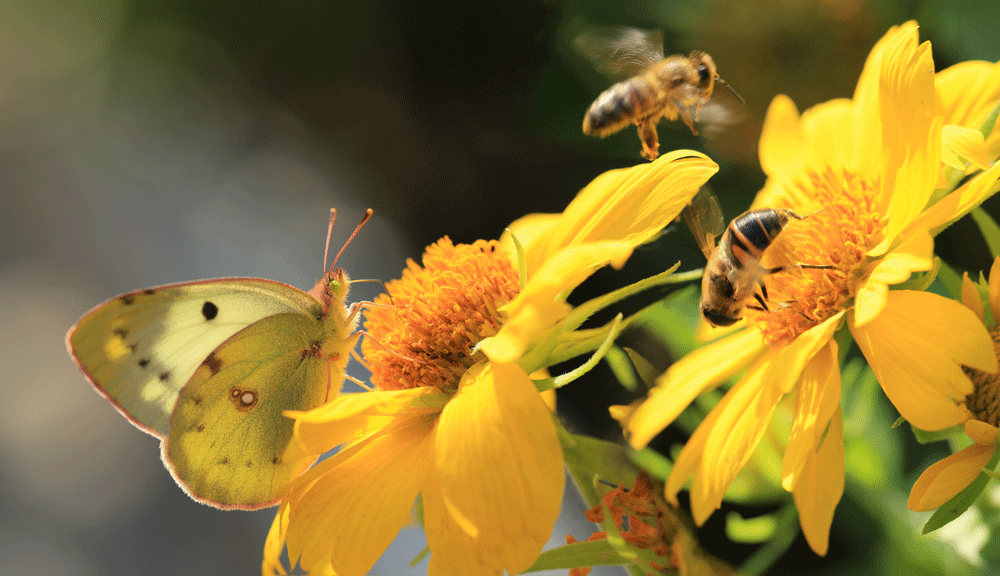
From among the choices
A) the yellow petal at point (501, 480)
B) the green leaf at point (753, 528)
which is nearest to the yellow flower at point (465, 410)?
the yellow petal at point (501, 480)

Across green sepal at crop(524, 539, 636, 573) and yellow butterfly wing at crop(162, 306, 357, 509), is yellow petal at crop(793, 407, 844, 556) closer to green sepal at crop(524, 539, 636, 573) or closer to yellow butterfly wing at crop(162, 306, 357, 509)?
green sepal at crop(524, 539, 636, 573)

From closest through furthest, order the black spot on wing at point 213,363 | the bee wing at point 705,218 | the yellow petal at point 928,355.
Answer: the yellow petal at point 928,355 < the bee wing at point 705,218 < the black spot on wing at point 213,363

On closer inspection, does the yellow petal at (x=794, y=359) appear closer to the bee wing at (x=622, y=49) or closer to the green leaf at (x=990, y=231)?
the green leaf at (x=990, y=231)

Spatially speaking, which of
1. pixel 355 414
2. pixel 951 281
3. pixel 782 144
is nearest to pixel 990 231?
pixel 951 281

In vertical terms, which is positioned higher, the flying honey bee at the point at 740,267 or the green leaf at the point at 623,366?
the flying honey bee at the point at 740,267

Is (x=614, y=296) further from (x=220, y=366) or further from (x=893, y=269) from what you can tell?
(x=220, y=366)

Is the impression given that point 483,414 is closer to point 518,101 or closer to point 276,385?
point 276,385

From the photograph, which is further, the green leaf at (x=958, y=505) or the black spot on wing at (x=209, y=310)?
the black spot on wing at (x=209, y=310)

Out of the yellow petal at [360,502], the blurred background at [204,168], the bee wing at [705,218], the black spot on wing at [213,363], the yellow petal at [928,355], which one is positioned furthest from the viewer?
the blurred background at [204,168]
